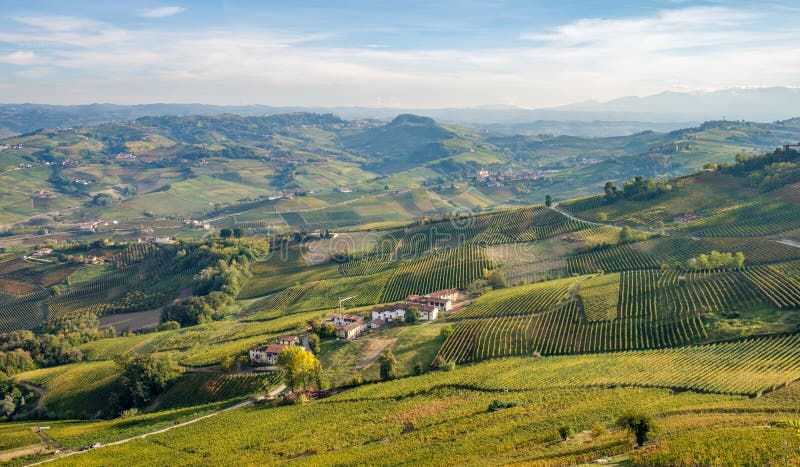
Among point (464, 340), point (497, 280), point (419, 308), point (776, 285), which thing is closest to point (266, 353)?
point (419, 308)

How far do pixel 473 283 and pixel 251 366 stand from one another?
4129cm

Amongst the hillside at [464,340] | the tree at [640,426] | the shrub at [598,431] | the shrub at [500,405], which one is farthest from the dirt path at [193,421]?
the tree at [640,426]

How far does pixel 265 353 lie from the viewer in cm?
6869

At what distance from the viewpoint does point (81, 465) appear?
4516 cm

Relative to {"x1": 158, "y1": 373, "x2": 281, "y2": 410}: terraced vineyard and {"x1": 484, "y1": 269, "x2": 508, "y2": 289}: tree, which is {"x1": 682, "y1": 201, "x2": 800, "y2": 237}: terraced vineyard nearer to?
Result: {"x1": 484, "y1": 269, "x2": 508, "y2": 289}: tree

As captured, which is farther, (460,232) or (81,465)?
(460,232)

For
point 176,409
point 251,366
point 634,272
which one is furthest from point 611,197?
point 176,409

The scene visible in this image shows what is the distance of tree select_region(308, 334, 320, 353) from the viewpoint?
69250mm

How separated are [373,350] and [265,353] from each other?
1319cm

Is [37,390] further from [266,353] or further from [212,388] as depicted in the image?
[266,353]

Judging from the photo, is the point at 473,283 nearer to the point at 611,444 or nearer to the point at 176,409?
the point at 176,409

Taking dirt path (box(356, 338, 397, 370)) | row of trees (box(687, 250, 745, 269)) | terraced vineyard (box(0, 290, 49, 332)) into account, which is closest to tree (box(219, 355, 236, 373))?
dirt path (box(356, 338, 397, 370))

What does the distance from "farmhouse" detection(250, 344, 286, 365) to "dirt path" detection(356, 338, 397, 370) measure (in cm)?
1003

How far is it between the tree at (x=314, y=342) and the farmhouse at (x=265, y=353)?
3.60 metres
